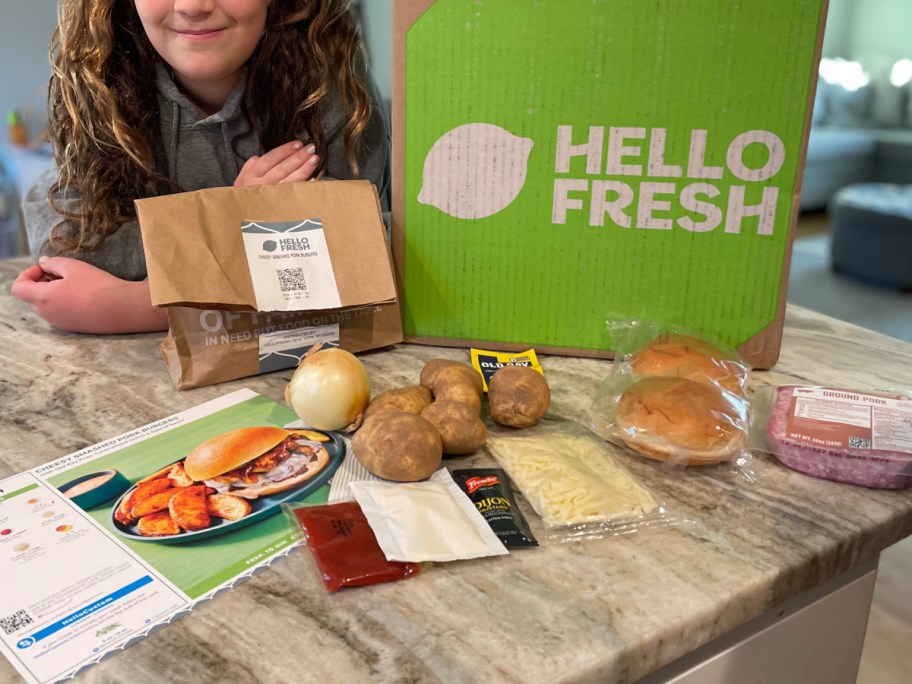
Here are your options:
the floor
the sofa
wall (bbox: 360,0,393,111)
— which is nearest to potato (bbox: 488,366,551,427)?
the floor

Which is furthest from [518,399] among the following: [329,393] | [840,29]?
[840,29]

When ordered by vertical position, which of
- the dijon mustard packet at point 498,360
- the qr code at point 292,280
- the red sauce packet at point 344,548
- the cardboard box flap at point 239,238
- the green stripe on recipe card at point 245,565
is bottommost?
the green stripe on recipe card at point 245,565

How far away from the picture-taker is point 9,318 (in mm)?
1047

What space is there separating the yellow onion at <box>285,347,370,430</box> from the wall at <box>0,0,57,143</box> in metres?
2.87

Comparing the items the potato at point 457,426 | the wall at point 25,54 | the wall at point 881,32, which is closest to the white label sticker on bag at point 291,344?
the potato at point 457,426

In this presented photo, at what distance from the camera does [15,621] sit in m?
0.51

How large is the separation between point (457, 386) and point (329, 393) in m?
0.12

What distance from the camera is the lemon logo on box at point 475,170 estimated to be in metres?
0.88

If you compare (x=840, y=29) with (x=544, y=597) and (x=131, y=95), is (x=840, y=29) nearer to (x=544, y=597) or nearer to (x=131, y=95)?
(x=131, y=95)

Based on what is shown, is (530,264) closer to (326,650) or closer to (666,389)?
(666,389)

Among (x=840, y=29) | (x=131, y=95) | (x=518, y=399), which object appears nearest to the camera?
(x=518, y=399)

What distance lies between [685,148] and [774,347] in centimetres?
25

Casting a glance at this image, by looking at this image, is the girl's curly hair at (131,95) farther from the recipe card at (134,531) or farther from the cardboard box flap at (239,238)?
the recipe card at (134,531)

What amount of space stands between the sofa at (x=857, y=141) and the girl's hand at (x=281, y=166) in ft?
12.3
